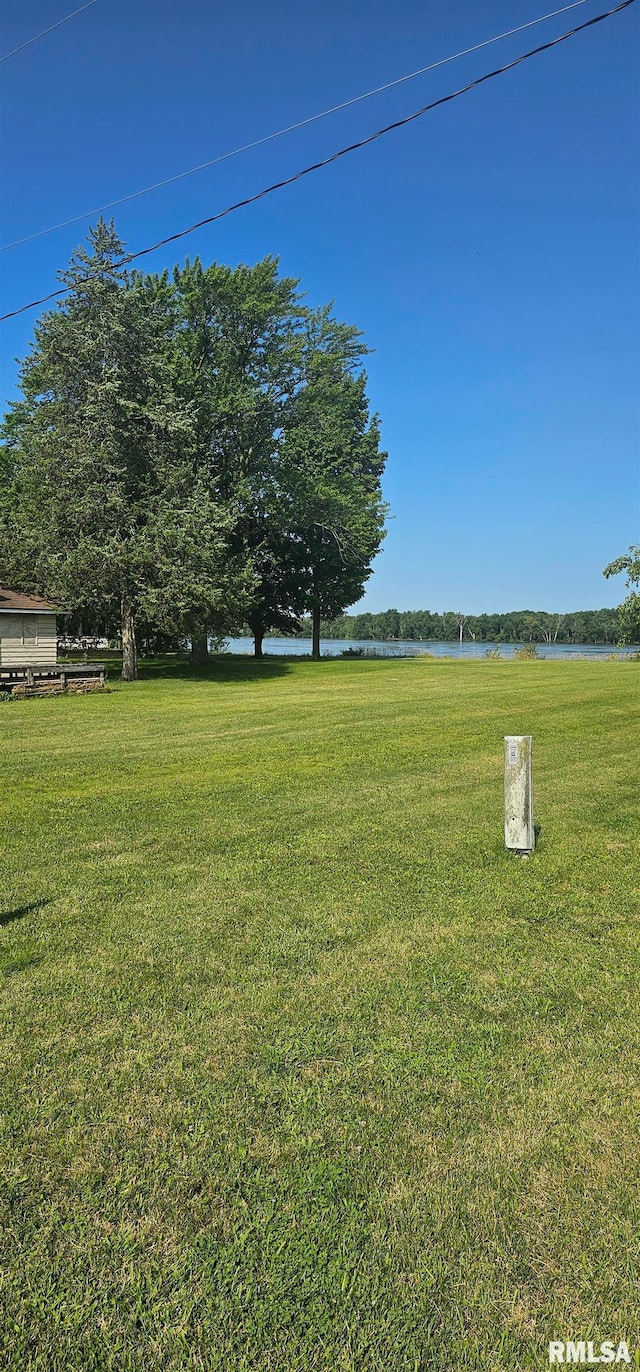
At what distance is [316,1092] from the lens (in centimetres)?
275

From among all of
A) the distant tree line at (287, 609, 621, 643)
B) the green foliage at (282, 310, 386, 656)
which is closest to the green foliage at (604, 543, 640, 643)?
the green foliage at (282, 310, 386, 656)

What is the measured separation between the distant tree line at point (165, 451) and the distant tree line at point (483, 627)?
278 feet

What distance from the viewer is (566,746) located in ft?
36.9

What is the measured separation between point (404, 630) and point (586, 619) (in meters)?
35.0

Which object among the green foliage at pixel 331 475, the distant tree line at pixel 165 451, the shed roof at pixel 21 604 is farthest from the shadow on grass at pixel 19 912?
the green foliage at pixel 331 475

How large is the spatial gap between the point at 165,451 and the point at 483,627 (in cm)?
11894

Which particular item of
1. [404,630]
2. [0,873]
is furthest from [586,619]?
[0,873]

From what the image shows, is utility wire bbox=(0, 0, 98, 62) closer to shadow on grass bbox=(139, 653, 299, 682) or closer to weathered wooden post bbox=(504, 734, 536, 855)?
weathered wooden post bbox=(504, 734, 536, 855)

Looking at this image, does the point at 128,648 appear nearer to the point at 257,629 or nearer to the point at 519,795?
the point at 257,629

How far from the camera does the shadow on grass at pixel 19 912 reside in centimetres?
447

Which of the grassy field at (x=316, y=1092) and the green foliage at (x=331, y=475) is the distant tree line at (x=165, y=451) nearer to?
the green foliage at (x=331, y=475)

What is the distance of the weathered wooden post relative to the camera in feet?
18.7

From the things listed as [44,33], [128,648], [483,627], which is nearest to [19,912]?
[44,33]

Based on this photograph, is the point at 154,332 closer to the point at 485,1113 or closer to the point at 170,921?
the point at 170,921
